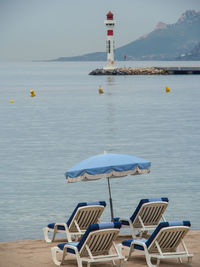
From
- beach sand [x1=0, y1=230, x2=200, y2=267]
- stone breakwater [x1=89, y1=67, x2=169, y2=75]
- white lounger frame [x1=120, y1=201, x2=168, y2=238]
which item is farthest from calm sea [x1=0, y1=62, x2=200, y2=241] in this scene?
stone breakwater [x1=89, y1=67, x2=169, y2=75]

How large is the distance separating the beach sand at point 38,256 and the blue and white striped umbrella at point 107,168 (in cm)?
141

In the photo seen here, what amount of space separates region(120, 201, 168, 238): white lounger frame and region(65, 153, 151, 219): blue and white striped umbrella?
697 mm

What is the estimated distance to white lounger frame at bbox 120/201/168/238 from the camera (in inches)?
454

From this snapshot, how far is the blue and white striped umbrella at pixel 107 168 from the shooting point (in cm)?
1107

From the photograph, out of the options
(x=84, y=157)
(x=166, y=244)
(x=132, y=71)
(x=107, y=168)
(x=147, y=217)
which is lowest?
(x=132, y=71)

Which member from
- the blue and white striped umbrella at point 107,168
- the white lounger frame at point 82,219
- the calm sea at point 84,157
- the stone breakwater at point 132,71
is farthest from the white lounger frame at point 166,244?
the stone breakwater at point 132,71

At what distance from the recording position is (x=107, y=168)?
11.1 m

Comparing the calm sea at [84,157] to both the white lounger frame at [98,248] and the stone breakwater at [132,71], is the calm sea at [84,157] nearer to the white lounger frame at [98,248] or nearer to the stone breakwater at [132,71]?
the white lounger frame at [98,248]

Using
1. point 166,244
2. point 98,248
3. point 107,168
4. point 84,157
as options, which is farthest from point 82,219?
point 84,157

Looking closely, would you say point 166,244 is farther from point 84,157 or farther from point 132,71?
point 132,71

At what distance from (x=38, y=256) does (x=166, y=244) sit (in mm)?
2248

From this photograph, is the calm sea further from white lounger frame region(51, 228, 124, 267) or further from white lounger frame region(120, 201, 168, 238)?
white lounger frame region(51, 228, 124, 267)

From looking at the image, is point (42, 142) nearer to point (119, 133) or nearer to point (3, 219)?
point (119, 133)

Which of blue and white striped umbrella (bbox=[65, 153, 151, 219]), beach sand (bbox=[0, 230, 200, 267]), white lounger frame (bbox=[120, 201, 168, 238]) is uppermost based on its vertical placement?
blue and white striped umbrella (bbox=[65, 153, 151, 219])
